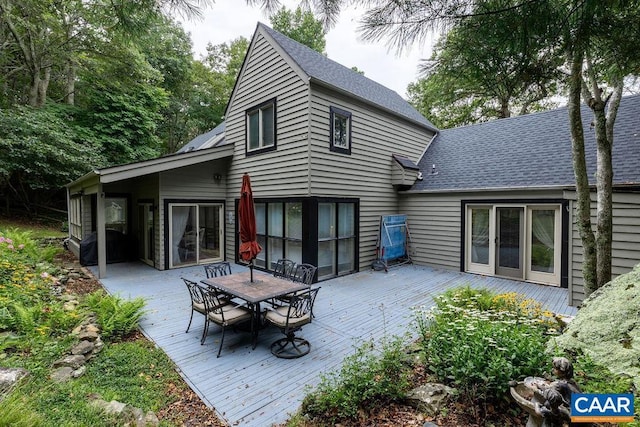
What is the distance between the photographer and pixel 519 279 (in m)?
7.31

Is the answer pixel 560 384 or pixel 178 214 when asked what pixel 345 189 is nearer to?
pixel 178 214

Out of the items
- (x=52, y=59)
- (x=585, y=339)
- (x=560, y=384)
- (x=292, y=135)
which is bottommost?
(x=560, y=384)

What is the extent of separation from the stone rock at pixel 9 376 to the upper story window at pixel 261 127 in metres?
6.29

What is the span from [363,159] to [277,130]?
257cm

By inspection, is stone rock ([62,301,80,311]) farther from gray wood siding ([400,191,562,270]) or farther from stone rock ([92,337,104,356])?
gray wood siding ([400,191,562,270])

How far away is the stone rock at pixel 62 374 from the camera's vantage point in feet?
9.89

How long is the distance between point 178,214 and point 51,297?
3.78 metres

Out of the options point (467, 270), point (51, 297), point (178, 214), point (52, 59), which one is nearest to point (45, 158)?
point (52, 59)

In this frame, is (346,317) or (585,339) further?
(346,317)

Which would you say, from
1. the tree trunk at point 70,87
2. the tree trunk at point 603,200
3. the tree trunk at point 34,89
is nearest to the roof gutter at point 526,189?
the tree trunk at point 603,200

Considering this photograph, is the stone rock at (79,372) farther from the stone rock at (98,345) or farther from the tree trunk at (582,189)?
the tree trunk at (582,189)

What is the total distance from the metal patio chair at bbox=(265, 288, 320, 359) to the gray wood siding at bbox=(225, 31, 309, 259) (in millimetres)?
3423

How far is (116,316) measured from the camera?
4.27 metres

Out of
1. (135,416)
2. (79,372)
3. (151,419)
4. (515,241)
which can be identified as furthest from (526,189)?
(79,372)
